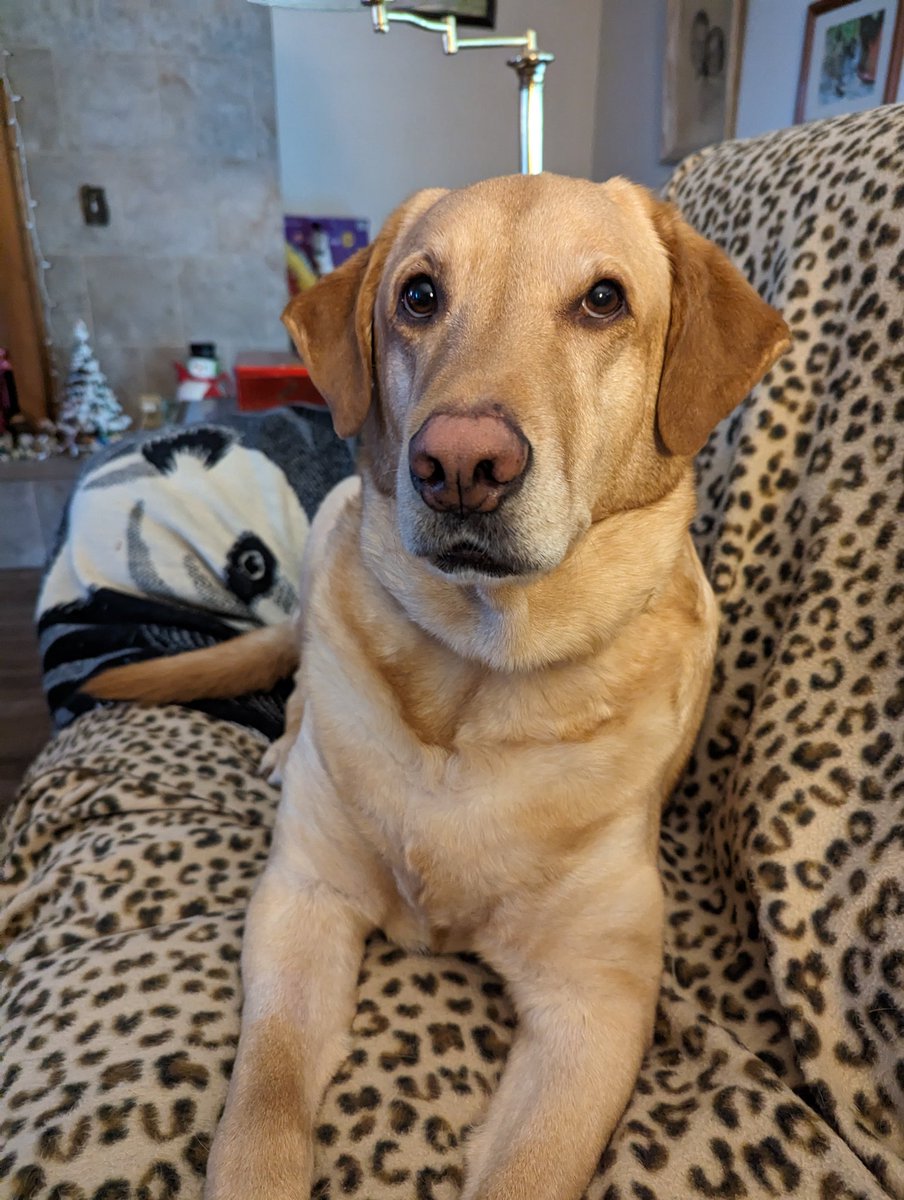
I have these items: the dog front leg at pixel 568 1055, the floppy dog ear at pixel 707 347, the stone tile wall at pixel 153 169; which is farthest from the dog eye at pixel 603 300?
the stone tile wall at pixel 153 169

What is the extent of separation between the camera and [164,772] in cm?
141

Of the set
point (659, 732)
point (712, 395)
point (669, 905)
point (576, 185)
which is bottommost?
point (669, 905)

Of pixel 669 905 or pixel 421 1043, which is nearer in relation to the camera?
pixel 421 1043

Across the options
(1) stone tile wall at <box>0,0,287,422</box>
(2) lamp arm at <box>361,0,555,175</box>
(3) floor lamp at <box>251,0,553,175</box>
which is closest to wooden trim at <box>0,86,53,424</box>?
(1) stone tile wall at <box>0,0,287,422</box>

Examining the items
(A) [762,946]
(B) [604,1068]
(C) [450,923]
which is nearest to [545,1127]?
(B) [604,1068]

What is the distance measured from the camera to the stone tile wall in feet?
13.0

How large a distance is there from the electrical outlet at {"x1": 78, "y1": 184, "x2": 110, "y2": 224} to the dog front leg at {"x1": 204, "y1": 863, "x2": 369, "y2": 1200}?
13.6 ft

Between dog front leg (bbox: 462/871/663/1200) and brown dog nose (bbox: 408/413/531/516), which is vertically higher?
brown dog nose (bbox: 408/413/531/516)

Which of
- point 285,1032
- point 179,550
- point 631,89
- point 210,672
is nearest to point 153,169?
point 631,89

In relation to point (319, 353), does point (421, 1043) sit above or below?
below

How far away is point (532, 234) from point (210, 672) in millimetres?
1040

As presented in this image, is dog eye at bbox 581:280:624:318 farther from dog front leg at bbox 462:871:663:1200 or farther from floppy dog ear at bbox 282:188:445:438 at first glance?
dog front leg at bbox 462:871:663:1200

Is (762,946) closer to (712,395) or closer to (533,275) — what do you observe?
(712,395)

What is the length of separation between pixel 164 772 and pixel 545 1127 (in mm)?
838
